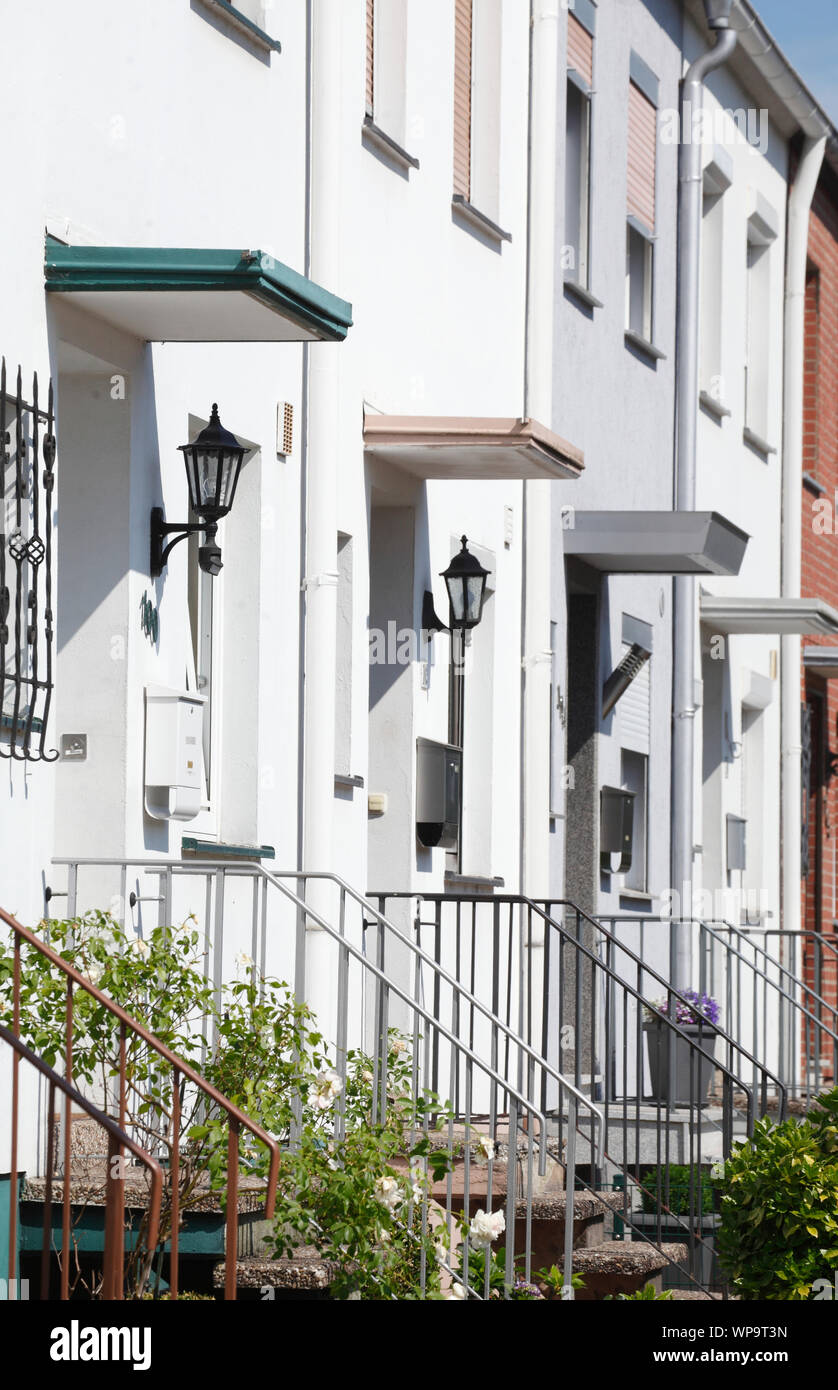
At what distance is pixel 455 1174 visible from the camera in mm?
9117

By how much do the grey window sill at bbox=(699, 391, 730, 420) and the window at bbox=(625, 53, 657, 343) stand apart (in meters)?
1.14

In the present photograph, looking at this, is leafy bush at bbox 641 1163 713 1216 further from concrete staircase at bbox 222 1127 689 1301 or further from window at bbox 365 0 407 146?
window at bbox 365 0 407 146

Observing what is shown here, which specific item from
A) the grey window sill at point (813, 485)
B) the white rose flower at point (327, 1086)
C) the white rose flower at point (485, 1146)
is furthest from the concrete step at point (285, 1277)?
the grey window sill at point (813, 485)

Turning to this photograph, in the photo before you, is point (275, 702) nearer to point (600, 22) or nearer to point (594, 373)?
point (594, 373)

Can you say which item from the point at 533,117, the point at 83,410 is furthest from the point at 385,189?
the point at 83,410

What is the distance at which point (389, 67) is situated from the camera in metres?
10.4

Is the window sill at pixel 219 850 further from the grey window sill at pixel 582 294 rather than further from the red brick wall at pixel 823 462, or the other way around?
the red brick wall at pixel 823 462

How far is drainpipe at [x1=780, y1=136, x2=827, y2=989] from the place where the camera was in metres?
17.7

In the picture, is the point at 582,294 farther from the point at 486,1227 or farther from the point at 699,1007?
the point at 486,1227

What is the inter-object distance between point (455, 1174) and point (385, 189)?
424 centimetres

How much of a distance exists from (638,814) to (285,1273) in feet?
25.6

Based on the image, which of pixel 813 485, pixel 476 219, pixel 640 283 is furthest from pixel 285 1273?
pixel 813 485

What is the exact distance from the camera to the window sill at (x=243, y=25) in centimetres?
827
